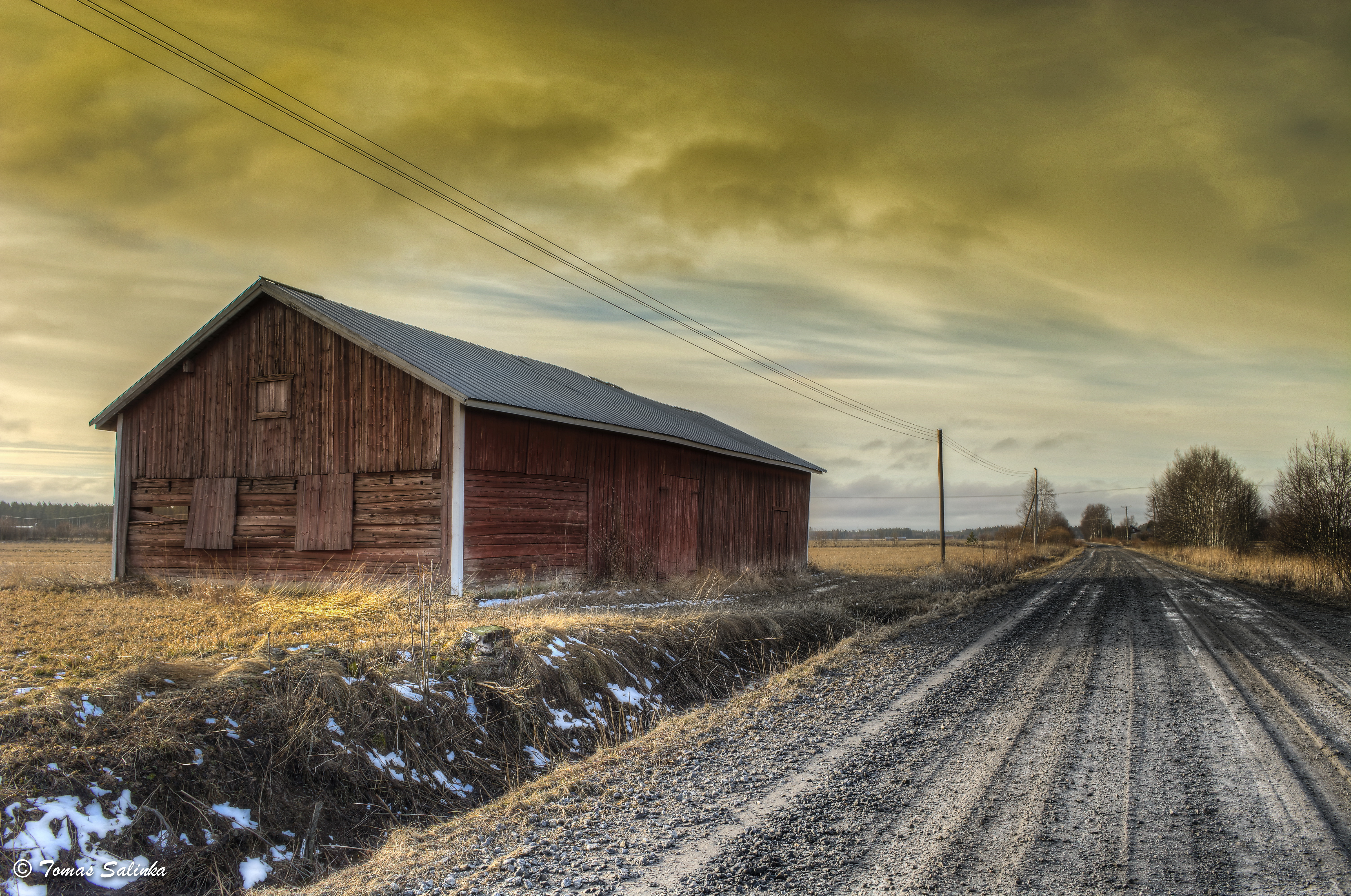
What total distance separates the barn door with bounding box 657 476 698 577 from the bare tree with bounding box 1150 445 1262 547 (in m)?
37.0

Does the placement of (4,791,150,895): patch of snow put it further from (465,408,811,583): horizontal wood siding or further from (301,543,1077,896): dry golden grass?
(465,408,811,583): horizontal wood siding

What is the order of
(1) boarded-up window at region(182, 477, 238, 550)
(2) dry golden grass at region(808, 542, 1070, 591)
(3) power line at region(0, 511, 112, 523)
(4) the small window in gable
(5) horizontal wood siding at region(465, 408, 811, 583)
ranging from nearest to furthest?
(5) horizontal wood siding at region(465, 408, 811, 583) < (4) the small window in gable < (1) boarded-up window at region(182, 477, 238, 550) < (2) dry golden grass at region(808, 542, 1070, 591) < (3) power line at region(0, 511, 112, 523)

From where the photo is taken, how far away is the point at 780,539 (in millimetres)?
24953

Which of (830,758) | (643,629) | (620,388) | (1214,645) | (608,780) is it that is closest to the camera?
(608,780)

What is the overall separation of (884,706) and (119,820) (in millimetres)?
6190

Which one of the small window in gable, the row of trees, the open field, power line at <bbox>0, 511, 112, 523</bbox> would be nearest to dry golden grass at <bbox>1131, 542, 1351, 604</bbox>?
the row of trees

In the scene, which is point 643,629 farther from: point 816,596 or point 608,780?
point 816,596

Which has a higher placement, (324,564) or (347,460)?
(347,460)

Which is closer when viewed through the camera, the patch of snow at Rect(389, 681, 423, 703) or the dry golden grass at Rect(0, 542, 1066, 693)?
the patch of snow at Rect(389, 681, 423, 703)

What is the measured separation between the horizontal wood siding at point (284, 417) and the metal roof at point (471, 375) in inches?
13.3

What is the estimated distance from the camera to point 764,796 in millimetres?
5012

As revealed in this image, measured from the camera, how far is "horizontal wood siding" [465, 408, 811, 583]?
1392 cm

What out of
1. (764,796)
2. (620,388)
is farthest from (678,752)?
(620,388)

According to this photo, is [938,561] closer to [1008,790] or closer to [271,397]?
[271,397]
